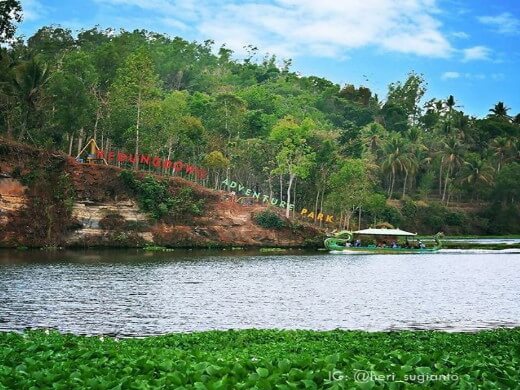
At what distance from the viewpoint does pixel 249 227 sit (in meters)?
76.9

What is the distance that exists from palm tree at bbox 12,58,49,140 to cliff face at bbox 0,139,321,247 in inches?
193

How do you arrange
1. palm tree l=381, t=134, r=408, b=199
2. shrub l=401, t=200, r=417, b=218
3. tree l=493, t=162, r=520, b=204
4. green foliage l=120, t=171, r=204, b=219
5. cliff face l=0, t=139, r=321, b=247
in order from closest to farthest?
1. cliff face l=0, t=139, r=321, b=247
2. green foliage l=120, t=171, r=204, b=219
3. shrub l=401, t=200, r=417, b=218
4. tree l=493, t=162, r=520, b=204
5. palm tree l=381, t=134, r=408, b=199

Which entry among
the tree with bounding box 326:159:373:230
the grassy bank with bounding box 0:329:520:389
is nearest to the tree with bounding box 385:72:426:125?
the tree with bounding box 326:159:373:230

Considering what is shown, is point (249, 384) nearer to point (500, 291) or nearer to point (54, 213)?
point (500, 291)

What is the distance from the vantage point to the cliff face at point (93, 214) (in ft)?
208

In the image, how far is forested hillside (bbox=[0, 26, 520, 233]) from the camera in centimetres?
7194

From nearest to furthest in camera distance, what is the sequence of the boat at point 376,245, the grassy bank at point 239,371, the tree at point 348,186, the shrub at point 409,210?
1. the grassy bank at point 239,371
2. the boat at point 376,245
3. the tree at point 348,186
4. the shrub at point 409,210

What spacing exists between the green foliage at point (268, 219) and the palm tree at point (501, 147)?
56087 mm

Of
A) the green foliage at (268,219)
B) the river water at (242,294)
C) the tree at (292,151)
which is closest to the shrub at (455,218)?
the tree at (292,151)

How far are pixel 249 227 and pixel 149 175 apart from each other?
13.2 metres

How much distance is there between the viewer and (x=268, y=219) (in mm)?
77312

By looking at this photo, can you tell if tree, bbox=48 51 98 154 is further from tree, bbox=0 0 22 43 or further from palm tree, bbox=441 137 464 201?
palm tree, bbox=441 137 464 201

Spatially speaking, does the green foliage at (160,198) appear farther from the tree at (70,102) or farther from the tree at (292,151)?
the tree at (292,151)

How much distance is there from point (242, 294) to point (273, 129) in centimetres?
4969
